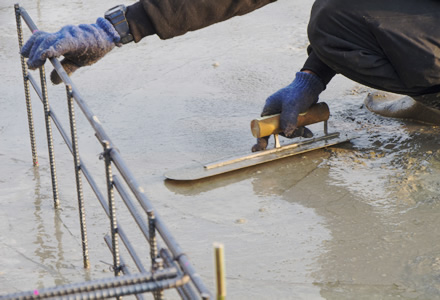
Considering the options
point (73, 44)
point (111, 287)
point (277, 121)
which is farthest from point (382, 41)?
point (111, 287)

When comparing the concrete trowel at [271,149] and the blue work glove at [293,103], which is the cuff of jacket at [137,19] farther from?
the blue work glove at [293,103]

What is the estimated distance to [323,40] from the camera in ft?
12.3

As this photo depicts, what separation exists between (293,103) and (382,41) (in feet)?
2.14

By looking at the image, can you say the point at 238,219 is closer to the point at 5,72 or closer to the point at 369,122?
the point at 369,122

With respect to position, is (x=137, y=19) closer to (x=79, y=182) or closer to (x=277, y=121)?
(x=79, y=182)

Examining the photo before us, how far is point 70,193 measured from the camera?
3.66 metres

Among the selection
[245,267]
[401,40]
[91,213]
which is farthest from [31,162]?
[401,40]

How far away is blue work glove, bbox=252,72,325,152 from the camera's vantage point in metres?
4.00

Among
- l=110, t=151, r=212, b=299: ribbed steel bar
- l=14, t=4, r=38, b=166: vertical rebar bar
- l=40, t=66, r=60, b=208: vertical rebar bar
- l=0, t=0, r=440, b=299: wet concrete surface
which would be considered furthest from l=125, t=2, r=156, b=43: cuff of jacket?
l=110, t=151, r=212, b=299: ribbed steel bar

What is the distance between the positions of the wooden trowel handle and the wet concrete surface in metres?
0.19

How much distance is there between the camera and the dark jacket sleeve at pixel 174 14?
10.3 feet

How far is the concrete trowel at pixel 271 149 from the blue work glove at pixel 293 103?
43mm

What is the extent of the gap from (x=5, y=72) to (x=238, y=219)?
9.22 feet

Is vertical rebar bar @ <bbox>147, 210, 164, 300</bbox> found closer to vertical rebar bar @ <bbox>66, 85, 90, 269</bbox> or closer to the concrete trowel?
vertical rebar bar @ <bbox>66, 85, 90, 269</bbox>
